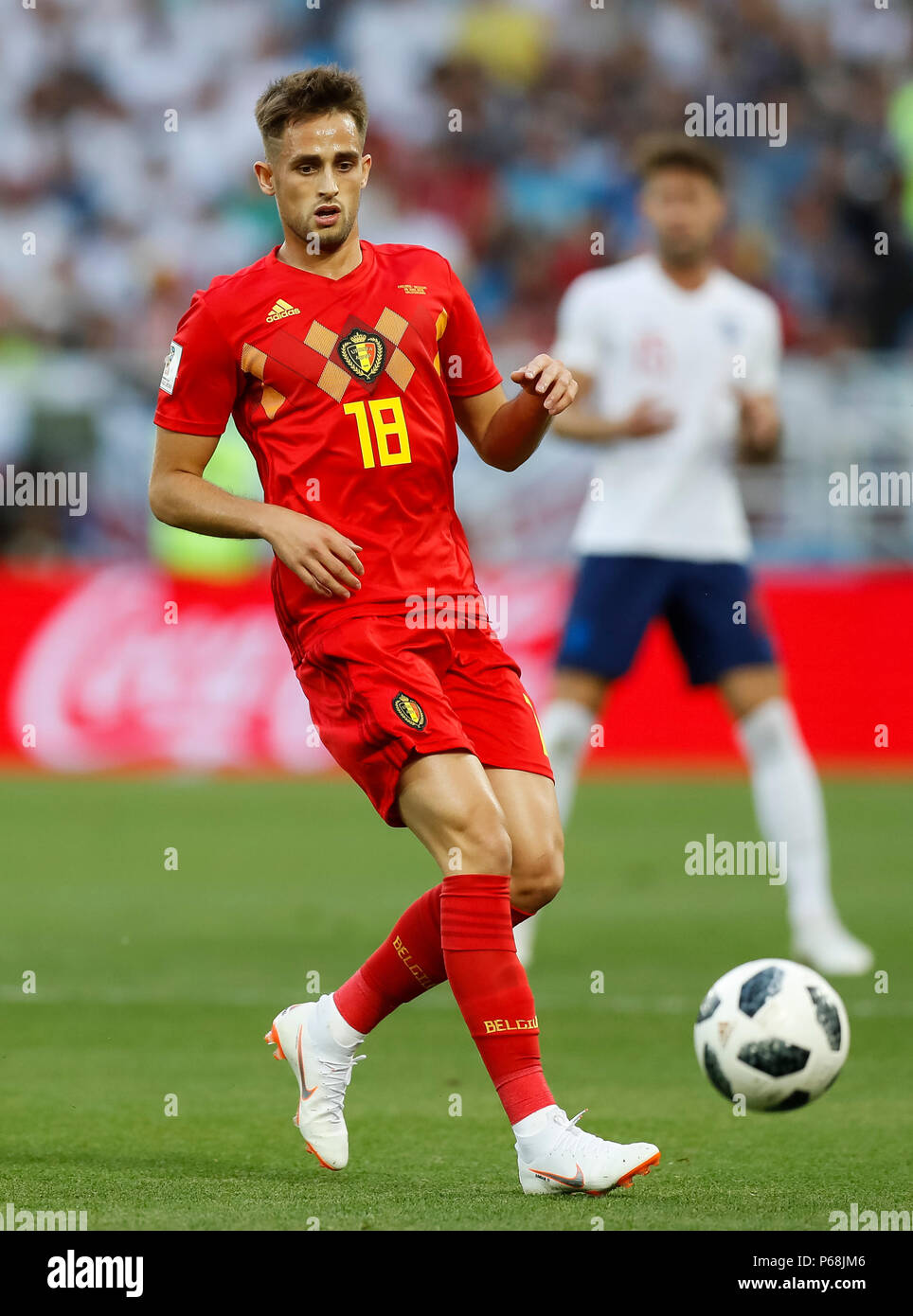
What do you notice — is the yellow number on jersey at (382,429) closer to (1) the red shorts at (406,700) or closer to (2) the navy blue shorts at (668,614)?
(1) the red shorts at (406,700)

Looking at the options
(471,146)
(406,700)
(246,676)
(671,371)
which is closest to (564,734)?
(671,371)

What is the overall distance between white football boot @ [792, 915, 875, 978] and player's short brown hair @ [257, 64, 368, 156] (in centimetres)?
382

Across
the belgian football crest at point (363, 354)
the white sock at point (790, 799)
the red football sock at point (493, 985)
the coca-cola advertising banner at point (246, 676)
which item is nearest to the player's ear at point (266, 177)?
the belgian football crest at point (363, 354)

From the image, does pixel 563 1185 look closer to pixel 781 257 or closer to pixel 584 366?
pixel 584 366

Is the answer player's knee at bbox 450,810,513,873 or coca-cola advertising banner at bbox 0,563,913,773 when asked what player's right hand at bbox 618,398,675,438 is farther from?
coca-cola advertising banner at bbox 0,563,913,773

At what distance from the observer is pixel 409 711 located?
4449 millimetres

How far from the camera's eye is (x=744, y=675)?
25.0ft

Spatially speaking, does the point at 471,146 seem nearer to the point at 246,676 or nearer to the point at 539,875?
the point at 246,676

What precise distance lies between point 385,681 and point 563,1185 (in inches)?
43.7

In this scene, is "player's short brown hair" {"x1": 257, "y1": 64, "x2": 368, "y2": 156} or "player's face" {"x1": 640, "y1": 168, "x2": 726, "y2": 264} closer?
"player's short brown hair" {"x1": 257, "y1": 64, "x2": 368, "y2": 156}

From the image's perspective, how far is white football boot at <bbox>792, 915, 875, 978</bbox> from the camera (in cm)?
738

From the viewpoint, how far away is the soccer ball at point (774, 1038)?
4.81 metres

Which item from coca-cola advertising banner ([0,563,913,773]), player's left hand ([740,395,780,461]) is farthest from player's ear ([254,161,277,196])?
coca-cola advertising banner ([0,563,913,773])

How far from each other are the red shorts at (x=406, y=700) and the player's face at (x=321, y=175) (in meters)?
0.89
